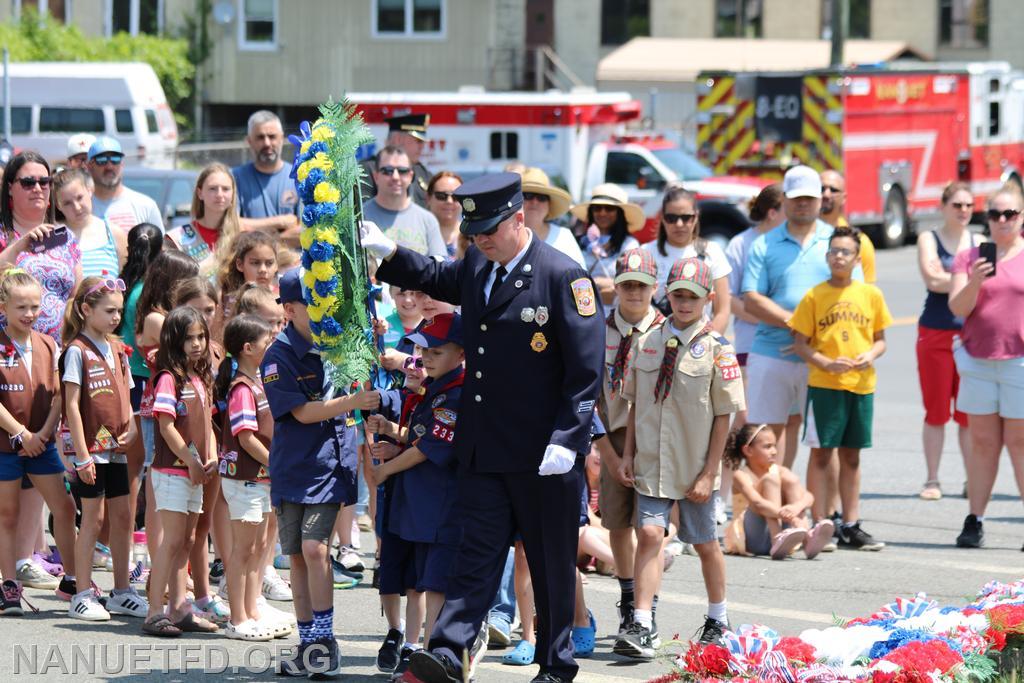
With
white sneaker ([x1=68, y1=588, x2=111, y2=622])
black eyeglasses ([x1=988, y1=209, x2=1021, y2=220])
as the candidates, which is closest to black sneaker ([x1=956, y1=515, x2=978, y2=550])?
black eyeglasses ([x1=988, y1=209, x2=1021, y2=220])

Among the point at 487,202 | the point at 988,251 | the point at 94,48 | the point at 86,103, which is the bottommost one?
the point at 988,251

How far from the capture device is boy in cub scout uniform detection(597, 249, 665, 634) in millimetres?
7543

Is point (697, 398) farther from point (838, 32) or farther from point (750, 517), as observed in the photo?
point (838, 32)

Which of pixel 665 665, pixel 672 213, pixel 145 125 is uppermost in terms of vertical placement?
pixel 145 125

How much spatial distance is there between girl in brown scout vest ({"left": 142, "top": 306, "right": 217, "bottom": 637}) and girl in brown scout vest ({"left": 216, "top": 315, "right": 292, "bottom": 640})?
0.11 metres

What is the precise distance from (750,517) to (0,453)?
449 cm

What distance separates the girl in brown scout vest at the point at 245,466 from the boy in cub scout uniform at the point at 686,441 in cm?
173

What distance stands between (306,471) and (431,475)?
0.55 m

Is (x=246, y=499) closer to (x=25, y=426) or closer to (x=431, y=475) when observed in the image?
(x=431, y=475)

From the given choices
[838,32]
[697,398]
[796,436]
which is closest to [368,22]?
[838,32]

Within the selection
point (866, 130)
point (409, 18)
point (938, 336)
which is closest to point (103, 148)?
point (938, 336)

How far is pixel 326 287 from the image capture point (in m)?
6.49

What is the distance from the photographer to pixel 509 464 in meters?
6.27

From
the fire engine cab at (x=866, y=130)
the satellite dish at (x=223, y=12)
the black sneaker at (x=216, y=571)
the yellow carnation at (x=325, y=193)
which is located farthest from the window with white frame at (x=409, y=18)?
the yellow carnation at (x=325, y=193)
